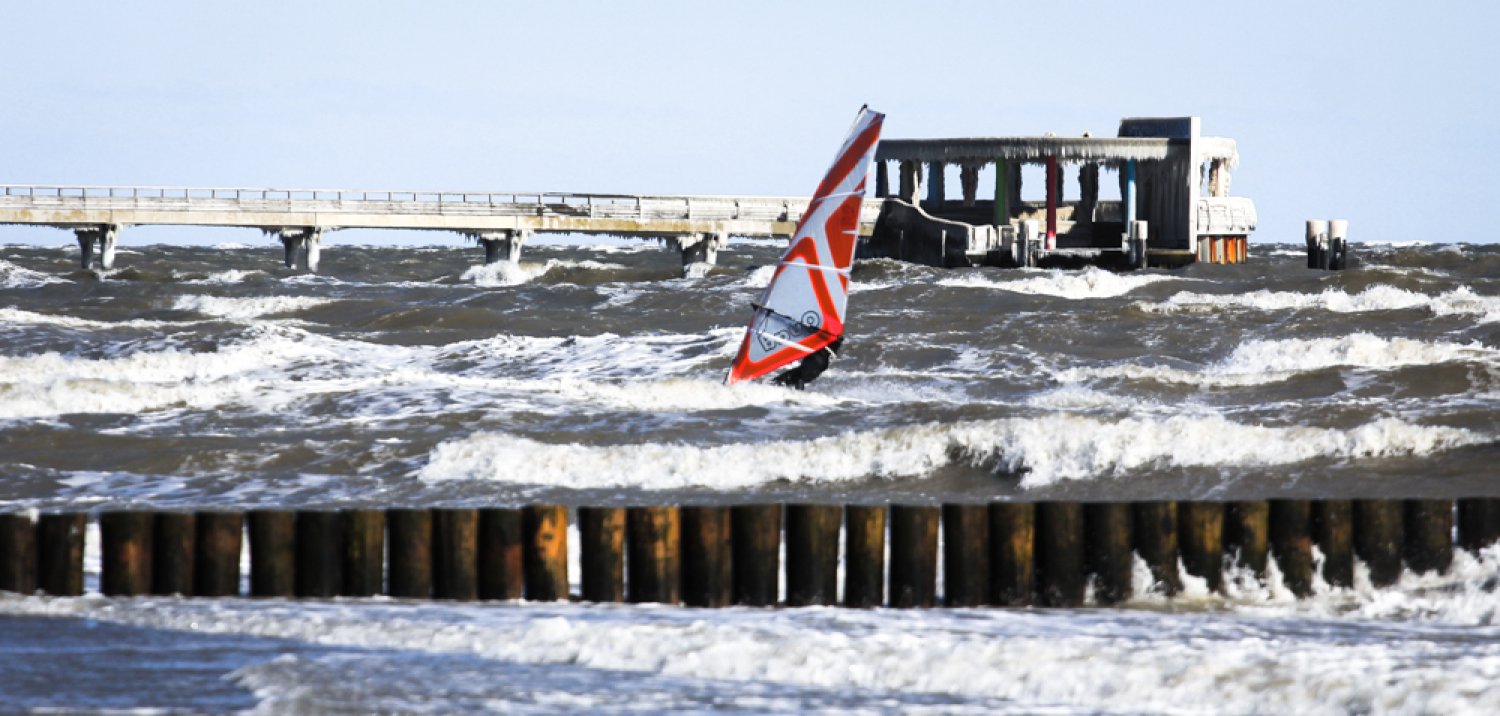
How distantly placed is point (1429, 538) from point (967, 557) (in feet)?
9.01

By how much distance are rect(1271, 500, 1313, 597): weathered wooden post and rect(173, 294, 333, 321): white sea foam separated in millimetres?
32930

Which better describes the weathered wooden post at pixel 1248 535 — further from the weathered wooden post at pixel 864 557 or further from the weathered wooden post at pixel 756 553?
the weathered wooden post at pixel 756 553

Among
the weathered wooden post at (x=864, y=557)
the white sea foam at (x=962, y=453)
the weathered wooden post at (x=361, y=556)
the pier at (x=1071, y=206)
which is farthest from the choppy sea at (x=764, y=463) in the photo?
the pier at (x=1071, y=206)

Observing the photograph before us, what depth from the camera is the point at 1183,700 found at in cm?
789

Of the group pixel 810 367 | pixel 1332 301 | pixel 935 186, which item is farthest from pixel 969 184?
pixel 810 367

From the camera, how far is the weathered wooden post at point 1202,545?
10250 millimetres

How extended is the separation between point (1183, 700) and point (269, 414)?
14.4 m

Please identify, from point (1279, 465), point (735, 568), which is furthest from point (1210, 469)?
point (735, 568)

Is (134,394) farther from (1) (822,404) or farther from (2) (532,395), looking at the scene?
(1) (822,404)

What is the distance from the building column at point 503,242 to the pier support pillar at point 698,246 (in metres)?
4.87

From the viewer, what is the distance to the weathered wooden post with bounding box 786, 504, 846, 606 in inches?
393

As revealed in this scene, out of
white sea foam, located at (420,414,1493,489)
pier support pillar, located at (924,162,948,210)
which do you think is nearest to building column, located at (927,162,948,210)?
pier support pillar, located at (924,162,948,210)

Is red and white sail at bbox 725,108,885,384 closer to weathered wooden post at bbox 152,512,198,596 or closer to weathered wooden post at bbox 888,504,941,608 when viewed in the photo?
weathered wooden post at bbox 888,504,941,608

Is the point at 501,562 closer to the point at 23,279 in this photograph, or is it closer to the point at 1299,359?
the point at 1299,359
